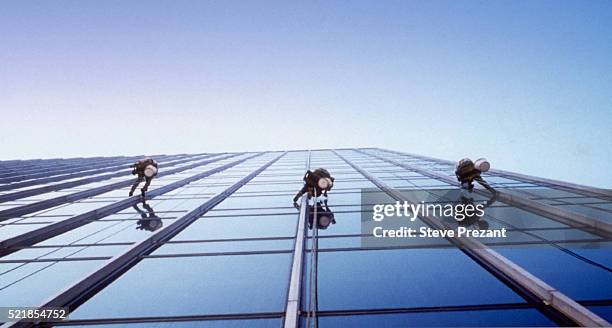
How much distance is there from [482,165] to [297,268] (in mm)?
9754

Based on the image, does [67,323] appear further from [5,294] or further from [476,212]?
[476,212]

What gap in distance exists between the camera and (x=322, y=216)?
39.5 ft

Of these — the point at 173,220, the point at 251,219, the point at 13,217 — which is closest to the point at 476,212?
the point at 251,219

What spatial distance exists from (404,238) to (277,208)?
5.80 m

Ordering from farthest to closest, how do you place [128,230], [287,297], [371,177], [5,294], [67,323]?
1. [371,177]
2. [128,230]
3. [5,294]
4. [287,297]
5. [67,323]

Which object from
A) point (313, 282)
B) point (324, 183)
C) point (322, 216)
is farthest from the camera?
point (324, 183)

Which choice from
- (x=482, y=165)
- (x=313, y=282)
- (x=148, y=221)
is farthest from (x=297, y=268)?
(x=482, y=165)

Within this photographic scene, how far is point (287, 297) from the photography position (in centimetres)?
647

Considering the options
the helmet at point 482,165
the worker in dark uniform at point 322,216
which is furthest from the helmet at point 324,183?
the helmet at point 482,165

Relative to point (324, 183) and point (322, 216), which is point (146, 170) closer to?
point (324, 183)

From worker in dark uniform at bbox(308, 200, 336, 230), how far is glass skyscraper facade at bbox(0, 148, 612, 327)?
218 mm

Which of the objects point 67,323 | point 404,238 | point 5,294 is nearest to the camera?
point 67,323

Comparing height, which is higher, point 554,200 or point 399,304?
point 554,200

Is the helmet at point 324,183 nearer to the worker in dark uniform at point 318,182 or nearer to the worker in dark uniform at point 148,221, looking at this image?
the worker in dark uniform at point 318,182
